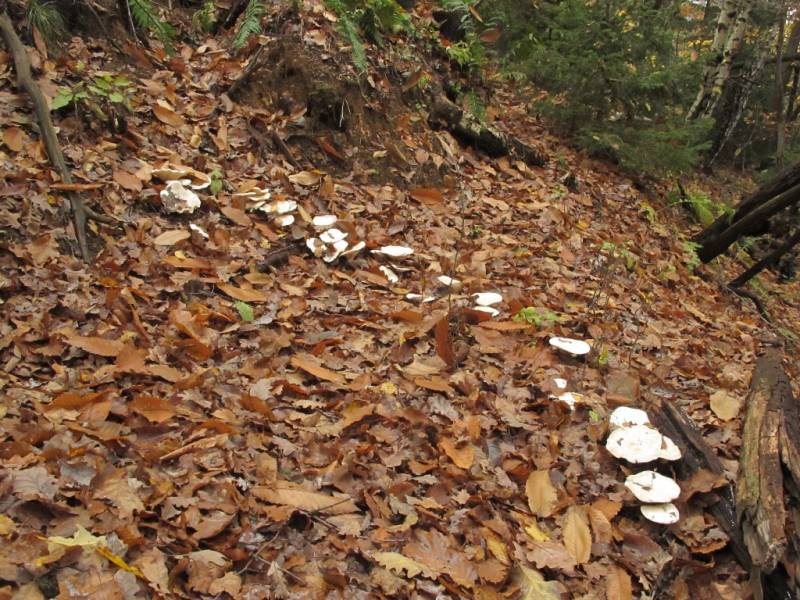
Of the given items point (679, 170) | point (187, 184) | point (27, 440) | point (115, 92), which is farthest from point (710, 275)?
point (27, 440)

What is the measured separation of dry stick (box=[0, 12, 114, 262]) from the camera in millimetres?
4133

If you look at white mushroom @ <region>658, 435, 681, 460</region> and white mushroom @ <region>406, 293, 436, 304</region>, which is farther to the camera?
white mushroom @ <region>406, 293, 436, 304</region>

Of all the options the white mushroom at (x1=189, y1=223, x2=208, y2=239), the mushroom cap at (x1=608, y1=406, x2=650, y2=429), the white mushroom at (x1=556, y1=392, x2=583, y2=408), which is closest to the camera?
the mushroom cap at (x1=608, y1=406, x2=650, y2=429)

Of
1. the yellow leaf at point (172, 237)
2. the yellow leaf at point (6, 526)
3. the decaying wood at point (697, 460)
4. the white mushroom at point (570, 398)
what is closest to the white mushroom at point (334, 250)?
the yellow leaf at point (172, 237)

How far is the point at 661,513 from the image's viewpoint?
3.19 m

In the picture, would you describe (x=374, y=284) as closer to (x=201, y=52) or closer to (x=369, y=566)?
(x=369, y=566)

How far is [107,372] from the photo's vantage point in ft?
10.8

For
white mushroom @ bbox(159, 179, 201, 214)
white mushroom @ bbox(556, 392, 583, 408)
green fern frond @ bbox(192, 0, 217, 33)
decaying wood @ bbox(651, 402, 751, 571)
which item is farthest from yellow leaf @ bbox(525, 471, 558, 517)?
green fern frond @ bbox(192, 0, 217, 33)

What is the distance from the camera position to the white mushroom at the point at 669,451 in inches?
135

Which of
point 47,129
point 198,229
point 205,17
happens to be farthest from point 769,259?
point 47,129

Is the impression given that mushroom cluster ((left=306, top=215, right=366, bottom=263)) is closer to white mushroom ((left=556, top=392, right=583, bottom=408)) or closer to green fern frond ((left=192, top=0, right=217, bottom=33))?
white mushroom ((left=556, top=392, right=583, bottom=408))

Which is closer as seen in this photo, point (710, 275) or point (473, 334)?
point (473, 334)

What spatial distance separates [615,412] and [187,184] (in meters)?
3.86

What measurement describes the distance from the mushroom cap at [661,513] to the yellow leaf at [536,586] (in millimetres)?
706
